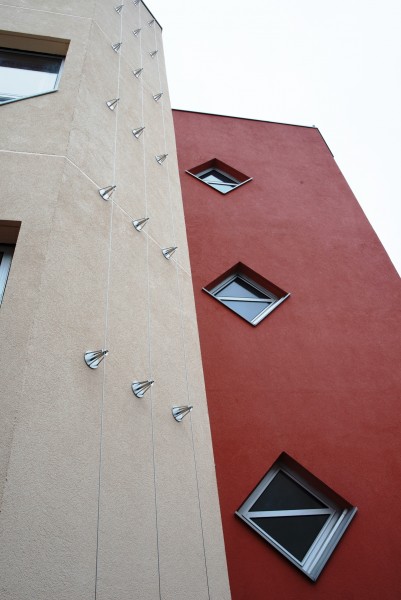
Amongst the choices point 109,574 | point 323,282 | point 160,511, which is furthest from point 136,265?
point 323,282

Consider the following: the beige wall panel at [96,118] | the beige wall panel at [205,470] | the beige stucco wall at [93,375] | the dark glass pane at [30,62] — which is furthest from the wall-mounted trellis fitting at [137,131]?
the beige wall panel at [205,470]

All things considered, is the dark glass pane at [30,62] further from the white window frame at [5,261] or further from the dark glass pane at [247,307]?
the dark glass pane at [247,307]

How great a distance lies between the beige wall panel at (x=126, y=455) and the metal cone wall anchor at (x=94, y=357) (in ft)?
0.45

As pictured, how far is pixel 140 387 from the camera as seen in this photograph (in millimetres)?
3301

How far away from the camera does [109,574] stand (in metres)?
2.43

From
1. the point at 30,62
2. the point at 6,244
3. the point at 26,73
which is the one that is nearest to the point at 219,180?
the point at 30,62

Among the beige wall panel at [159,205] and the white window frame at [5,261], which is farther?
the beige wall panel at [159,205]

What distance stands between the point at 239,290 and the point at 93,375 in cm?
417

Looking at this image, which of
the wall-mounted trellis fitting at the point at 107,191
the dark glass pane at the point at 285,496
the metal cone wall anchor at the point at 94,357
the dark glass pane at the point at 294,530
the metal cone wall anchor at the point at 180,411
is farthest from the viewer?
the dark glass pane at the point at 285,496

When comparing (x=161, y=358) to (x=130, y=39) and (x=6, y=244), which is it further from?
(x=130, y=39)

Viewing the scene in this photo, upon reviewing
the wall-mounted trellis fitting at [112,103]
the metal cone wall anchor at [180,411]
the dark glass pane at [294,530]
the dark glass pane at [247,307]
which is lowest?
the dark glass pane at [294,530]

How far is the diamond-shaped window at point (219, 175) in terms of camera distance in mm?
8617

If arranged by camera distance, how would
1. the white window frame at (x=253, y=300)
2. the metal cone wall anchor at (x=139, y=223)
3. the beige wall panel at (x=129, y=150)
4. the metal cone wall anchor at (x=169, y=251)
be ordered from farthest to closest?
the white window frame at (x=253, y=300)
the metal cone wall anchor at (x=169, y=251)
the beige wall panel at (x=129, y=150)
the metal cone wall anchor at (x=139, y=223)

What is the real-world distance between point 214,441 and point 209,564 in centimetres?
162
